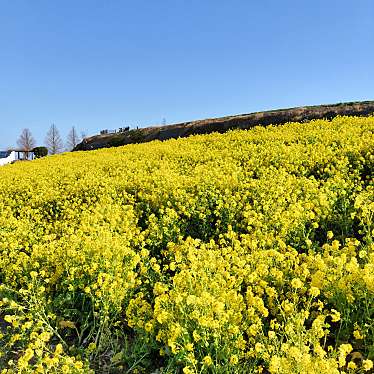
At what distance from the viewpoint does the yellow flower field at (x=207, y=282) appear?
2.57 m

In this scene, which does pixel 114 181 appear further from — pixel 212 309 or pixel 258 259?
pixel 212 309

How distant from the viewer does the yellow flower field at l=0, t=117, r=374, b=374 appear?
2.57 m

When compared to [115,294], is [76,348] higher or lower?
lower

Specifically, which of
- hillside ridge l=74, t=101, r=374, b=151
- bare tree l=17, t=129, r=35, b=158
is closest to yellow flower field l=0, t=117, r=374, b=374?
hillside ridge l=74, t=101, r=374, b=151

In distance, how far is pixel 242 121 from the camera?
22.4m

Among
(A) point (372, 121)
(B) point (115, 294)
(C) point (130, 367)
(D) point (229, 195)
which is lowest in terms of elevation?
(C) point (130, 367)

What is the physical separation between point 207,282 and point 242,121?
20012mm

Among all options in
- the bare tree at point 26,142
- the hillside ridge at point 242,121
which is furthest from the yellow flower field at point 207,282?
the bare tree at point 26,142

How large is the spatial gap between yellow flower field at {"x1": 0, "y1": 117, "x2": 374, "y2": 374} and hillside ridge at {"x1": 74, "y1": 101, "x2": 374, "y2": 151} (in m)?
12.3

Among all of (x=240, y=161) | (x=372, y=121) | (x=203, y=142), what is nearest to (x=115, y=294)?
(x=240, y=161)

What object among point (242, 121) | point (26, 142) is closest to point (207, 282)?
point (242, 121)

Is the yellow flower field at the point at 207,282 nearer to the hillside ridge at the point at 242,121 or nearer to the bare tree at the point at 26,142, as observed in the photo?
the hillside ridge at the point at 242,121

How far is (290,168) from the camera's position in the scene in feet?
23.5

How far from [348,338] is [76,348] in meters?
2.08
